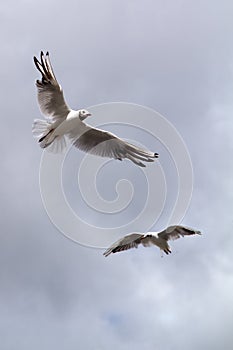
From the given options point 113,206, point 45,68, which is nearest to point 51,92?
point 45,68

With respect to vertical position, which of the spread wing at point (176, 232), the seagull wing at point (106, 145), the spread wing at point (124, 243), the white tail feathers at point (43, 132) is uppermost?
the spread wing at point (176, 232)

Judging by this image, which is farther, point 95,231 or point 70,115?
point 70,115

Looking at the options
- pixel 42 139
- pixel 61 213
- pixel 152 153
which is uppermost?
pixel 152 153

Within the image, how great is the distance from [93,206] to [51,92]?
3.56 metres

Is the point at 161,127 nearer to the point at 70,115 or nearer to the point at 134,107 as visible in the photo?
the point at 134,107

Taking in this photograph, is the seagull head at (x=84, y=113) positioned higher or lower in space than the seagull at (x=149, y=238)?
lower

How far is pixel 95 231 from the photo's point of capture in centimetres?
1730

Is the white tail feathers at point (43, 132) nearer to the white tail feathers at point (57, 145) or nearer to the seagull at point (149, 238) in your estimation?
the white tail feathers at point (57, 145)

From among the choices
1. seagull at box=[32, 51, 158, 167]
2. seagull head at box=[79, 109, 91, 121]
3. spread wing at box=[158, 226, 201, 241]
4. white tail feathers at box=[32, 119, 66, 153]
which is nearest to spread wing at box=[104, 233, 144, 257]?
spread wing at box=[158, 226, 201, 241]

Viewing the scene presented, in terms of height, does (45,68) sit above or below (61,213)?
above

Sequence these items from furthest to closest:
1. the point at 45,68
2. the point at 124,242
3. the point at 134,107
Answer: the point at 124,242, the point at 45,68, the point at 134,107

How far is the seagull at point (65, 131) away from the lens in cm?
1816

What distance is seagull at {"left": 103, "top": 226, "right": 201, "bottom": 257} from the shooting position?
21078 millimetres

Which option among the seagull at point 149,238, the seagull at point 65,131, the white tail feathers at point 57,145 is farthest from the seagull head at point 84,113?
the seagull at point 149,238
